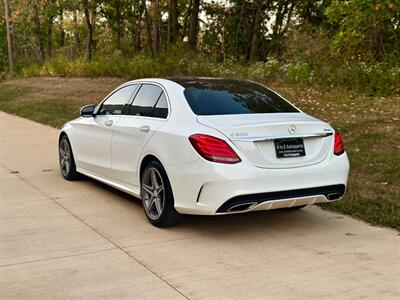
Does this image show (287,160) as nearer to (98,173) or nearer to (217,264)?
(217,264)

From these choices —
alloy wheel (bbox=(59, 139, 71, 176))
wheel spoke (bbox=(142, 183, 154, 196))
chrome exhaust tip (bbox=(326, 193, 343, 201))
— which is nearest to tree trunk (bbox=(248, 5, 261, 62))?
alloy wheel (bbox=(59, 139, 71, 176))

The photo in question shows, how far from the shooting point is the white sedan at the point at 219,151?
504 cm

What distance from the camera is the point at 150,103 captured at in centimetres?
627

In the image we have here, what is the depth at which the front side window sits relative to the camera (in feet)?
19.7

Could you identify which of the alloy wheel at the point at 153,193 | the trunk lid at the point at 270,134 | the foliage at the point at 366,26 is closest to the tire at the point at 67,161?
the alloy wheel at the point at 153,193

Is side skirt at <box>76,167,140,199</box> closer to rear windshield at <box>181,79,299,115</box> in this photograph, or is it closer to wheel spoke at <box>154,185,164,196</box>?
wheel spoke at <box>154,185,164,196</box>

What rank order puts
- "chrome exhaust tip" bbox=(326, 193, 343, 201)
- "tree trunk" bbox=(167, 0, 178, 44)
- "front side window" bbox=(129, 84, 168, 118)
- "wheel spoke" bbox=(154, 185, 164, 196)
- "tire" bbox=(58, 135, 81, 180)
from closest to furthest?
"chrome exhaust tip" bbox=(326, 193, 343, 201) < "wheel spoke" bbox=(154, 185, 164, 196) < "front side window" bbox=(129, 84, 168, 118) < "tire" bbox=(58, 135, 81, 180) < "tree trunk" bbox=(167, 0, 178, 44)

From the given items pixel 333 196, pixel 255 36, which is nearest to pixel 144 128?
pixel 333 196

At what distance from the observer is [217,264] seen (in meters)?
4.69

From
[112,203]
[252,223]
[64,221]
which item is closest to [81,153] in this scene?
[112,203]

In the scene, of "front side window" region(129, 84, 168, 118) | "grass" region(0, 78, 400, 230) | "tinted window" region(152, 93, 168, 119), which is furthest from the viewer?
"grass" region(0, 78, 400, 230)

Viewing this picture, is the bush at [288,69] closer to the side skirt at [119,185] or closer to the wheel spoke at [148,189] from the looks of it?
the side skirt at [119,185]

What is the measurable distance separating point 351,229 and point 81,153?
12.3 feet

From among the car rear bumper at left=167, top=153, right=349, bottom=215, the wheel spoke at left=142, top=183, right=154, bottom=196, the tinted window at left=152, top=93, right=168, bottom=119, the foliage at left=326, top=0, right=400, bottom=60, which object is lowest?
the wheel spoke at left=142, top=183, right=154, bottom=196
